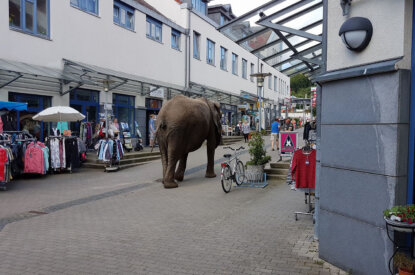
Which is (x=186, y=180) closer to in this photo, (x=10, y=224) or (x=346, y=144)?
(x=10, y=224)

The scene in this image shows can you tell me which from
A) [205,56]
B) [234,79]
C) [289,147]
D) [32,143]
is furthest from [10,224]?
[234,79]

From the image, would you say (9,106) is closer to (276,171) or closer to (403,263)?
(276,171)

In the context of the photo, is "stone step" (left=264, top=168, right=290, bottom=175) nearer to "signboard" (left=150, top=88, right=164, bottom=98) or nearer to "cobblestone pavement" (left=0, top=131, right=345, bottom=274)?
"cobblestone pavement" (left=0, top=131, right=345, bottom=274)

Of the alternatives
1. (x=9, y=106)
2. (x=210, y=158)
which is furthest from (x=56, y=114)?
(x=210, y=158)

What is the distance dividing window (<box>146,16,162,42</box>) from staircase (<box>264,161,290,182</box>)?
40.7 feet

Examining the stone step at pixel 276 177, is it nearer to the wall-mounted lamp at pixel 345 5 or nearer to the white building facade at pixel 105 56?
the white building facade at pixel 105 56

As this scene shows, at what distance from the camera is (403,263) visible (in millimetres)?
3701

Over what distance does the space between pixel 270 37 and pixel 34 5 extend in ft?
33.2

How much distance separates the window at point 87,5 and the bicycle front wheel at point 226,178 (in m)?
10.7

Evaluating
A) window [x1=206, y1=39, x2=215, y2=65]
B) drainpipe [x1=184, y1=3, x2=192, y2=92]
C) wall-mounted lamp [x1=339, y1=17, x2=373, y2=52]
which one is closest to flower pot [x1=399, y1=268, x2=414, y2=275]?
wall-mounted lamp [x1=339, y1=17, x2=373, y2=52]

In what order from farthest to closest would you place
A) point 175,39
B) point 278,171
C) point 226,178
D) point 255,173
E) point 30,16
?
point 175,39 < point 30,16 < point 278,171 < point 255,173 < point 226,178

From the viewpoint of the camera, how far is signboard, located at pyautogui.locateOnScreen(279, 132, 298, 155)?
1275 centimetres

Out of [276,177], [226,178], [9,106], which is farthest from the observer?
[276,177]

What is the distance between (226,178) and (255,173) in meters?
1.56
